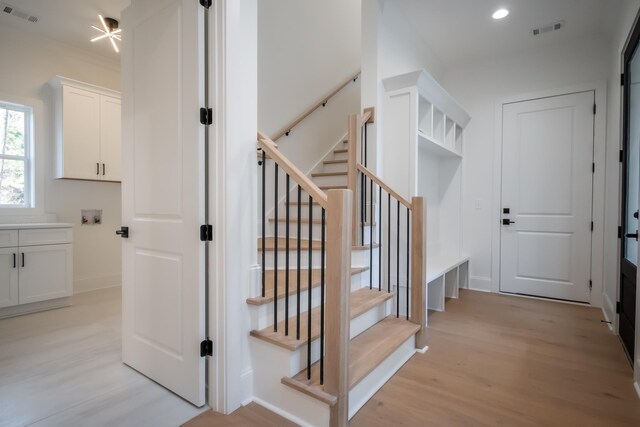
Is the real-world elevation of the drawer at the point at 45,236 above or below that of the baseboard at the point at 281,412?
above

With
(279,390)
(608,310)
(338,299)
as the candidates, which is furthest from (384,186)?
(608,310)

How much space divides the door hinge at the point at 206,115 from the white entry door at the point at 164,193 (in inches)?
1.1

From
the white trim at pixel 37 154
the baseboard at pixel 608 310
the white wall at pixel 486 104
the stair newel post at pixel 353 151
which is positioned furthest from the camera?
the white wall at pixel 486 104

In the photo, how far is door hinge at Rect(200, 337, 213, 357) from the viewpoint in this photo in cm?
171

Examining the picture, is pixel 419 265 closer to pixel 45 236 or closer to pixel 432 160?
pixel 432 160

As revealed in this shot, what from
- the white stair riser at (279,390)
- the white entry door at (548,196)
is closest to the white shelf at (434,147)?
the white entry door at (548,196)

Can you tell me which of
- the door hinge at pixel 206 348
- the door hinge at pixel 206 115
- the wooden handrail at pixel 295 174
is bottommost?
the door hinge at pixel 206 348

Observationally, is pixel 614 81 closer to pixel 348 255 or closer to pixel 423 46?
pixel 423 46

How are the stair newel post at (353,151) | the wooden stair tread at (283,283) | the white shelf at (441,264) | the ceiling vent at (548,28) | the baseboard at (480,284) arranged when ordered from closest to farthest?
1. the wooden stair tread at (283,283)
2. the stair newel post at (353,151)
3. the white shelf at (441,264)
4. the ceiling vent at (548,28)
5. the baseboard at (480,284)

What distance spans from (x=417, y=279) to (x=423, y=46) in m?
2.84

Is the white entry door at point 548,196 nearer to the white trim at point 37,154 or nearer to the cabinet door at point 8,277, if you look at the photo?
the cabinet door at point 8,277

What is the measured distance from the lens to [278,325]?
6.05 ft

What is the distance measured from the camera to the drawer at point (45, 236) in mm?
3197

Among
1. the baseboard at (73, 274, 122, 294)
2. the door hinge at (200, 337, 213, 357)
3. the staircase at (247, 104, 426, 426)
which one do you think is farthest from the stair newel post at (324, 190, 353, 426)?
the baseboard at (73, 274, 122, 294)
